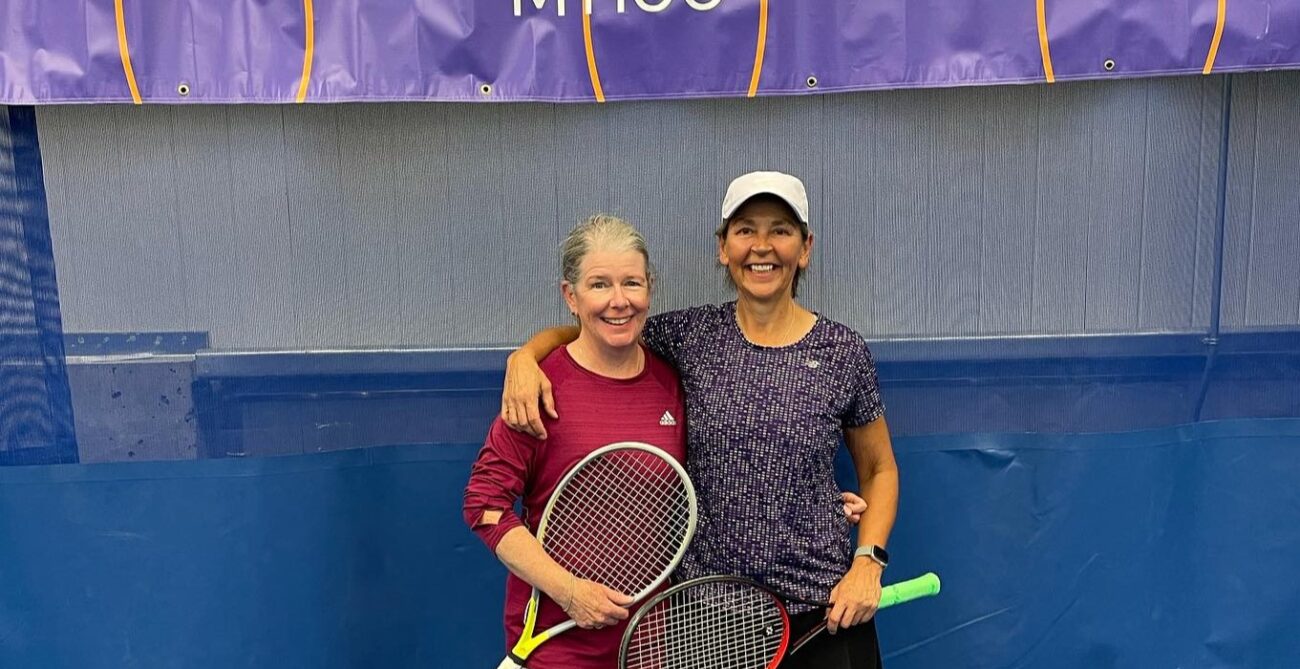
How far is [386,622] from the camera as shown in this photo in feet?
9.43

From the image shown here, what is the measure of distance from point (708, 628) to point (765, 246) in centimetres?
83

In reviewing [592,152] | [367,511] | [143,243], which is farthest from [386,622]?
[592,152]

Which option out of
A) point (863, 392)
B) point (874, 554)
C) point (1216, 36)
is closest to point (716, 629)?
point (874, 554)

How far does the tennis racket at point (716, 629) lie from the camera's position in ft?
7.11

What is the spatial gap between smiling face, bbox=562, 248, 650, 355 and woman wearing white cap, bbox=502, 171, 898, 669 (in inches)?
6.9

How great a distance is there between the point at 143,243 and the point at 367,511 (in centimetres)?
93

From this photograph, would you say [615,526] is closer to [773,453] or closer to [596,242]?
[773,453]

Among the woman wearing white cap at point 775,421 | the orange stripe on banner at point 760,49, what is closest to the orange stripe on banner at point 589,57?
the orange stripe on banner at point 760,49

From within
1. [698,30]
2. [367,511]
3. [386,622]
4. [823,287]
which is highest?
[698,30]

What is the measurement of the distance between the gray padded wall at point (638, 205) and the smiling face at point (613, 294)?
66cm

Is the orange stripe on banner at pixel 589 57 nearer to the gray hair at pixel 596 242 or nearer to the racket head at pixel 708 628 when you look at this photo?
the gray hair at pixel 596 242

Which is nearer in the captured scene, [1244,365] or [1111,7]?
[1111,7]

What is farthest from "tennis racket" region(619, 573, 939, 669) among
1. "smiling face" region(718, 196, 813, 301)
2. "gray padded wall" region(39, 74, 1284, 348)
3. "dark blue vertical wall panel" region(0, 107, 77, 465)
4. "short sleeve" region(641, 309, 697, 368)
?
"dark blue vertical wall panel" region(0, 107, 77, 465)

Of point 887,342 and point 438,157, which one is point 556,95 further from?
point 887,342
